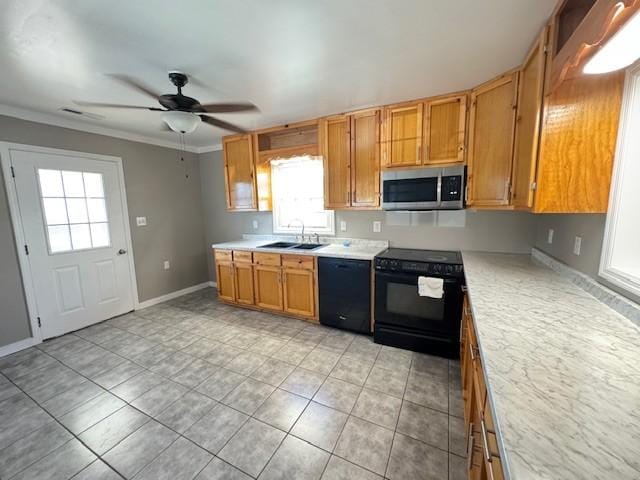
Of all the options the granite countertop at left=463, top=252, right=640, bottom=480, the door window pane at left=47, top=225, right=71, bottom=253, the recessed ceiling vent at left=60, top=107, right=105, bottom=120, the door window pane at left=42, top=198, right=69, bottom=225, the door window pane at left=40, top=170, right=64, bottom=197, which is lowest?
the granite countertop at left=463, top=252, right=640, bottom=480

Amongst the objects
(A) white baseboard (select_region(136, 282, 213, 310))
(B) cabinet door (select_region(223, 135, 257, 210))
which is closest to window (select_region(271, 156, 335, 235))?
(B) cabinet door (select_region(223, 135, 257, 210))

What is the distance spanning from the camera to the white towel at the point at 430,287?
2340 mm

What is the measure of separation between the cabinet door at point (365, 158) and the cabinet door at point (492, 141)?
887 mm

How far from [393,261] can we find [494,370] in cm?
175

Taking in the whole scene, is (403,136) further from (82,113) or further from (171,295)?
(171,295)

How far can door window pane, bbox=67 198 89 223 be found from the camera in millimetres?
3092

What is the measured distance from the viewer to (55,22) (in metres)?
1.43

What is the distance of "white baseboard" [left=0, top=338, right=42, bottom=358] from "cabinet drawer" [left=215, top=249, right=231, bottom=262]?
6.83 ft

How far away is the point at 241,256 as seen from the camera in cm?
→ 360

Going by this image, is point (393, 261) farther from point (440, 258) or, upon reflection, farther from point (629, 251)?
point (629, 251)

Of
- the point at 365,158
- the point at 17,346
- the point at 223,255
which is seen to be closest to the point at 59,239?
the point at 17,346

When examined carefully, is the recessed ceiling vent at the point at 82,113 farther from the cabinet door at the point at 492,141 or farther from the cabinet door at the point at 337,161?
the cabinet door at the point at 492,141

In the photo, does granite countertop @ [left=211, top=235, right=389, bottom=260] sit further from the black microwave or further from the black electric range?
the black microwave

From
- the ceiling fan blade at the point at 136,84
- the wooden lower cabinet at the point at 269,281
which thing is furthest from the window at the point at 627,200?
the ceiling fan blade at the point at 136,84
